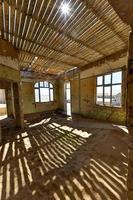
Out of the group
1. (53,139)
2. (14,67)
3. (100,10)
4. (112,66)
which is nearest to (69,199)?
(53,139)

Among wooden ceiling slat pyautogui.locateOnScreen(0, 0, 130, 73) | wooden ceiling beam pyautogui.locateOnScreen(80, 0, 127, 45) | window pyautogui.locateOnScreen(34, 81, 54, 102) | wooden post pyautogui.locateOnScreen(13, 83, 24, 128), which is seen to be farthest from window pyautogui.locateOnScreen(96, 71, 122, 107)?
window pyautogui.locateOnScreen(34, 81, 54, 102)

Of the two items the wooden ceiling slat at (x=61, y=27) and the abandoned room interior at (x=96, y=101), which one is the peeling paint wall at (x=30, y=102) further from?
the wooden ceiling slat at (x=61, y=27)

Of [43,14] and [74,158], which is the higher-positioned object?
[43,14]

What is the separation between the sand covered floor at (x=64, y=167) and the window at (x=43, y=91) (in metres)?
A: 5.02

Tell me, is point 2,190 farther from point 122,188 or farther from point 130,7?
point 130,7

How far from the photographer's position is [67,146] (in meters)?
3.38

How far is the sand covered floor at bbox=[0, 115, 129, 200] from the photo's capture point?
183 cm

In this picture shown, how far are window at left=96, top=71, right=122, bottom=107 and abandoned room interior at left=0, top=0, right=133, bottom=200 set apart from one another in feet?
0.15

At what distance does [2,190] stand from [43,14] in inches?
143

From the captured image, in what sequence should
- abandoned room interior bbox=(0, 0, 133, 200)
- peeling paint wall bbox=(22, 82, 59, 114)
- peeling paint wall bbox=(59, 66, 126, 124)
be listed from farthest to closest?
peeling paint wall bbox=(22, 82, 59, 114) < peeling paint wall bbox=(59, 66, 126, 124) < abandoned room interior bbox=(0, 0, 133, 200)

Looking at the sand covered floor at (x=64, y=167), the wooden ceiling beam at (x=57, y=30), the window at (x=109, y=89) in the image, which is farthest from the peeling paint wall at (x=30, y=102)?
the wooden ceiling beam at (x=57, y=30)

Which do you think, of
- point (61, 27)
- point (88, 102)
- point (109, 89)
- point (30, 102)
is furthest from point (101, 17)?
point (30, 102)

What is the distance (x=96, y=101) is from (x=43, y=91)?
14.5ft

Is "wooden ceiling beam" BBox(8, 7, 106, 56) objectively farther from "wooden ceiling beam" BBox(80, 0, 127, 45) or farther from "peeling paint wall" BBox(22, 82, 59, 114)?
"peeling paint wall" BBox(22, 82, 59, 114)
